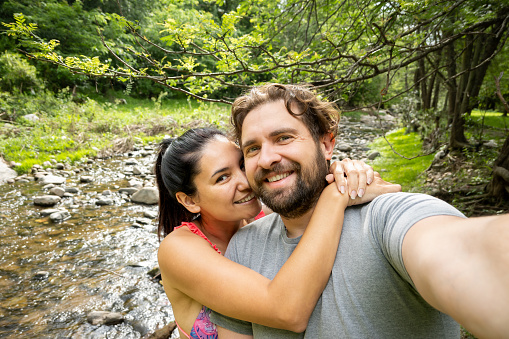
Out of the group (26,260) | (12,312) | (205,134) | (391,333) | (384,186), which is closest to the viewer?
(391,333)

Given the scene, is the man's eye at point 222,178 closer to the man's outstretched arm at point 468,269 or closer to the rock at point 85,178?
the man's outstretched arm at point 468,269

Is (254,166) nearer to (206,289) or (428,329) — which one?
(206,289)

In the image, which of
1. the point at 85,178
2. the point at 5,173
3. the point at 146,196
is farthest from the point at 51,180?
the point at 146,196

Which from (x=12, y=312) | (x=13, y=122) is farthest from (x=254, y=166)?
(x=13, y=122)

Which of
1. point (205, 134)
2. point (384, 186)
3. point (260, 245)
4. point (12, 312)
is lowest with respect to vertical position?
Result: point (12, 312)

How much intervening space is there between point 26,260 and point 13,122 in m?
8.54

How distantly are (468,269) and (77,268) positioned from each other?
523 centimetres

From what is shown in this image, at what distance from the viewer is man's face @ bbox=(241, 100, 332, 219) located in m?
1.54

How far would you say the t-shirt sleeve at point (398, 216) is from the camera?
0.96m

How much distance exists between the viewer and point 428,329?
1100mm

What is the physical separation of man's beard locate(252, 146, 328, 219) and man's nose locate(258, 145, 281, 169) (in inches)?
1.2

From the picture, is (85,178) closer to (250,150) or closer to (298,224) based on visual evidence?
(250,150)

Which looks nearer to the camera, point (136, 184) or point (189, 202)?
point (189, 202)

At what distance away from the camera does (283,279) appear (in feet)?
4.12
